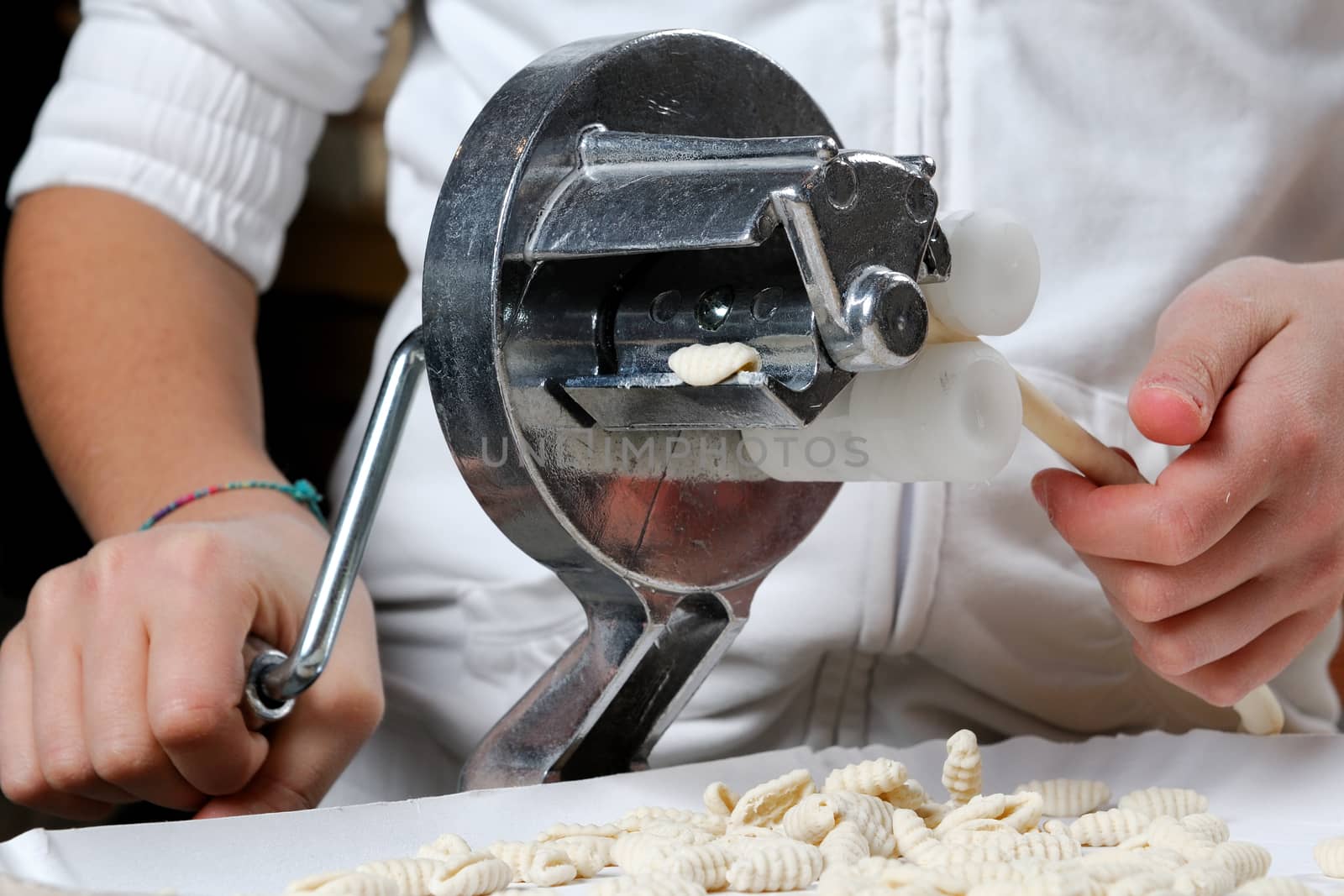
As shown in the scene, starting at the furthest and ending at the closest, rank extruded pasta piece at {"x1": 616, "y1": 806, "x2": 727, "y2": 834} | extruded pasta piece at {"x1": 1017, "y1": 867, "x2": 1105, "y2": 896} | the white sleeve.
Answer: the white sleeve
extruded pasta piece at {"x1": 616, "y1": 806, "x2": 727, "y2": 834}
extruded pasta piece at {"x1": 1017, "y1": 867, "x2": 1105, "y2": 896}

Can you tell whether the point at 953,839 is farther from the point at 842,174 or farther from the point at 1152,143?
the point at 1152,143

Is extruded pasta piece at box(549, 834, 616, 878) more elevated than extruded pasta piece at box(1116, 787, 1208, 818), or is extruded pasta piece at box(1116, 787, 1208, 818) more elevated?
extruded pasta piece at box(1116, 787, 1208, 818)

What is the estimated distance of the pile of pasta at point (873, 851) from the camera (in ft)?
1.37

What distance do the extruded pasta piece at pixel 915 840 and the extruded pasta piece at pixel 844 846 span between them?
0.01 metres

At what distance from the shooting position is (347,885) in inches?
15.8

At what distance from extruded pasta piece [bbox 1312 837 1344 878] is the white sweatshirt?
0.85 feet

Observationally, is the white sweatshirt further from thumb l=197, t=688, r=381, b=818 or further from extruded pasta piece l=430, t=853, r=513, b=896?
extruded pasta piece l=430, t=853, r=513, b=896

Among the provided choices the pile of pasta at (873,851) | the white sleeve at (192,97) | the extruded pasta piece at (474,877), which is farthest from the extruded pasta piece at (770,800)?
the white sleeve at (192,97)

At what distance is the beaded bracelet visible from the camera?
68cm

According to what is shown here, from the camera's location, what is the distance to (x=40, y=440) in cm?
81

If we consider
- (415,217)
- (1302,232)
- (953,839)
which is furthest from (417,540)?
(1302,232)

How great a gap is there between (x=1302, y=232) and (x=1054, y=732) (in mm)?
330

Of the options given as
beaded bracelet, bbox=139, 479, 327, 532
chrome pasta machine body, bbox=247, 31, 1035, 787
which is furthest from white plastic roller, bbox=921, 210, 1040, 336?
beaded bracelet, bbox=139, 479, 327, 532

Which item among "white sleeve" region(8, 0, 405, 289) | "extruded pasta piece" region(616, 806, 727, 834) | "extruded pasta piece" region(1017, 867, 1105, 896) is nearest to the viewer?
"extruded pasta piece" region(1017, 867, 1105, 896)
